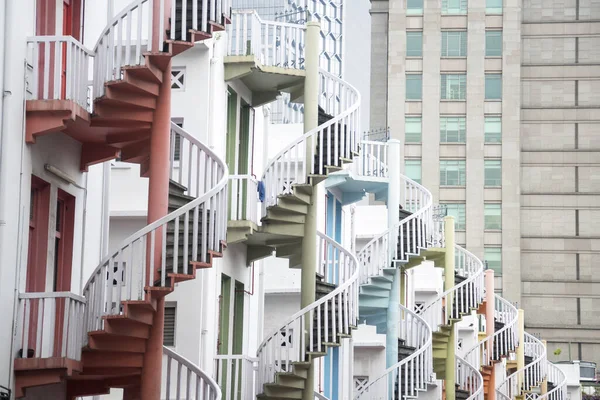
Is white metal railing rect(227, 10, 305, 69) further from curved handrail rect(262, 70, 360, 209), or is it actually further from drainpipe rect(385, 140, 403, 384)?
drainpipe rect(385, 140, 403, 384)

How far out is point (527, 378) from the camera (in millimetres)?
49594

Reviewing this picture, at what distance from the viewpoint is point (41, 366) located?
14.9m

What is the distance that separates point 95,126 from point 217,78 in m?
6.54

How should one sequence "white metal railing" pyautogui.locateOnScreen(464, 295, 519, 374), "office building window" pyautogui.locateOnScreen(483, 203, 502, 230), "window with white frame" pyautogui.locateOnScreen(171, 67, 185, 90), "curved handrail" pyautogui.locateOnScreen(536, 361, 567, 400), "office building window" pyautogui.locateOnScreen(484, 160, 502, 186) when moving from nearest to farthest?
1. "window with white frame" pyautogui.locateOnScreen(171, 67, 185, 90)
2. "white metal railing" pyautogui.locateOnScreen(464, 295, 519, 374)
3. "curved handrail" pyautogui.locateOnScreen(536, 361, 567, 400)
4. "office building window" pyautogui.locateOnScreen(483, 203, 502, 230)
5. "office building window" pyautogui.locateOnScreen(484, 160, 502, 186)

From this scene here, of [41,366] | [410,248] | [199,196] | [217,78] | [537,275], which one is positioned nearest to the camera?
[41,366]

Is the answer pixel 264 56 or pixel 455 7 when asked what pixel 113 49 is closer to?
pixel 264 56

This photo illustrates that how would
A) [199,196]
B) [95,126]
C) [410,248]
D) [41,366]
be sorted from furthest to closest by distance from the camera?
[410,248], [199,196], [95,126], [41,366]

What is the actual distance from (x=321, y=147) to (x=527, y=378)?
28.3m

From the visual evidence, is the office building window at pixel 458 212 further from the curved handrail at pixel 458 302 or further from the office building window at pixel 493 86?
the curved handrail at pixel 458 302

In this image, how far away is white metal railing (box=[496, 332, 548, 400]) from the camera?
4791 centimetres

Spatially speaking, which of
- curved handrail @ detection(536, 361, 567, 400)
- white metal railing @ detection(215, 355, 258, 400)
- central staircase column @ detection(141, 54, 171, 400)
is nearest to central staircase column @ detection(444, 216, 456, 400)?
white metal railing @ detection(215, 355, 258, 400)

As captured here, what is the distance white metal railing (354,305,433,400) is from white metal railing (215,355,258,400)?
7857mm

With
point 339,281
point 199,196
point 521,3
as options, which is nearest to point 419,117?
point 521,3

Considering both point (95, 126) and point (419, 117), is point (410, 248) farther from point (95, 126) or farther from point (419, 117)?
point (419, 117)
